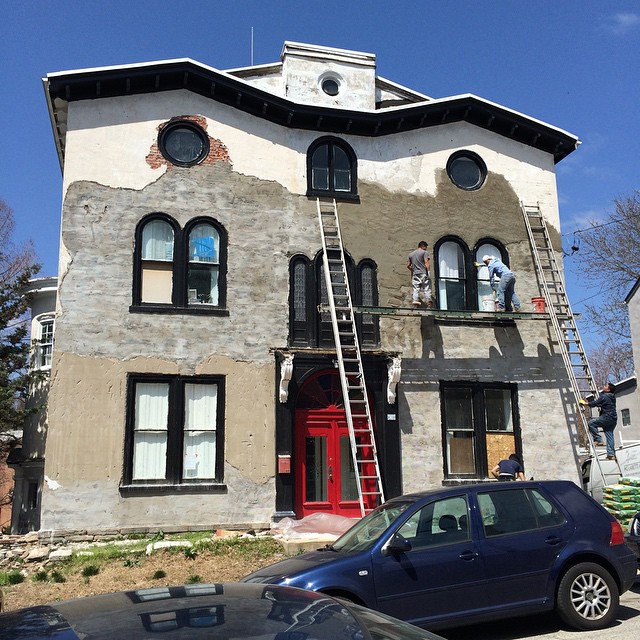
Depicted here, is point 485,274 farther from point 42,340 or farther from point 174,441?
point 42,340

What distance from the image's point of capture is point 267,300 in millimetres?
15523

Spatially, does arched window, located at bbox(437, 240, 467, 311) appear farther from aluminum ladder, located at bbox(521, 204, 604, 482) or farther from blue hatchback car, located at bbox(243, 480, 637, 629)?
blue hatchback car, located at bbox(243, 480, 637, 629)

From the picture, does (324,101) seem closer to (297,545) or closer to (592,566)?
(297,545)

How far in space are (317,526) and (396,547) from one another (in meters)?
6.32

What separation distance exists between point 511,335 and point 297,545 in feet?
23.4

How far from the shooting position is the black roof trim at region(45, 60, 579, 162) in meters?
15.3

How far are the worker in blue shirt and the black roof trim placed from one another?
3.67m

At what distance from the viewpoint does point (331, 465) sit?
607 inches

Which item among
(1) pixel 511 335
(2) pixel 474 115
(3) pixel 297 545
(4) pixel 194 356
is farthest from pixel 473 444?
(2) pixel 474 115

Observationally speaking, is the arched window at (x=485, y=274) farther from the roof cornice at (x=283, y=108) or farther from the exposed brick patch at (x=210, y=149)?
the exposed brick patch at (x=210, y=149)

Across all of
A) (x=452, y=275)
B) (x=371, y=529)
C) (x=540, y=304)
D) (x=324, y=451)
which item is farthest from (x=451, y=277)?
(x=371, y=529)

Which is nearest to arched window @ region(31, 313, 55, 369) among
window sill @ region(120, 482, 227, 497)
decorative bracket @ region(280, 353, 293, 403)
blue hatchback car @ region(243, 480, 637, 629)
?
window sill @ region(120, 482, 227, 497)

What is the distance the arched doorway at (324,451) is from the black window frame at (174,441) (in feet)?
5.25

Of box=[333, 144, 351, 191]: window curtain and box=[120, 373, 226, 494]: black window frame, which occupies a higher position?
box=[333, 144, 351, 191]: window curtain
